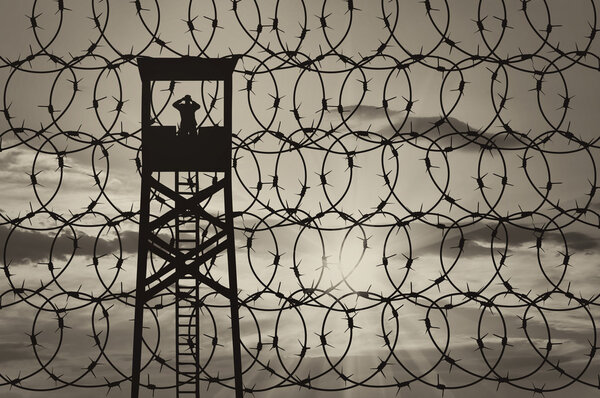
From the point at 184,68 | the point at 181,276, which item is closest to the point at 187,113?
the point at 184,68

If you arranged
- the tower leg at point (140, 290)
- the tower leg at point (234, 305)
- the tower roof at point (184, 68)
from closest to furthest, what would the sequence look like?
the tower leg at point (140, 290) < the tower leg at point (234, 305) < the tower roof at point (184, 68)

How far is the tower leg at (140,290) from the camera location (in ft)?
32.5

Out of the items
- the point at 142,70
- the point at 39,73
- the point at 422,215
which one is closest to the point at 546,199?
the point at 422,215

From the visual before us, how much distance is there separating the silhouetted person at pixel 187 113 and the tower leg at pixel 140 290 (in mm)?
722

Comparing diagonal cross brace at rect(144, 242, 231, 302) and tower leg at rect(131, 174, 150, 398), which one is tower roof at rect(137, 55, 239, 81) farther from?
diagonal cross brace at rect(144, 242, 231, 302)

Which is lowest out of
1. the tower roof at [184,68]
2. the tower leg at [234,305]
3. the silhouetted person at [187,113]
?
the tower leg at [234,305]

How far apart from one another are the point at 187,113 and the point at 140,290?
208 cm

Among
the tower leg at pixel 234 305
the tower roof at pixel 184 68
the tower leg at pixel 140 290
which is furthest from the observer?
the tower roof at pixel 184 68

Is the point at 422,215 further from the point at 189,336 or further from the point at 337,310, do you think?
the point at 189,336

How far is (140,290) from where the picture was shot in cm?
1000

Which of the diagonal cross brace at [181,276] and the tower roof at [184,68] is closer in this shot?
the diagonal cross brace at [181,276]

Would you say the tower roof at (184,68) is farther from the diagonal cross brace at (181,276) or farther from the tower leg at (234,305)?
the diagonal cross brace at (181,276)

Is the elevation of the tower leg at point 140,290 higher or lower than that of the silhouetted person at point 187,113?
lower

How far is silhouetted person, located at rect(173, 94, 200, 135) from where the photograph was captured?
406 inches
